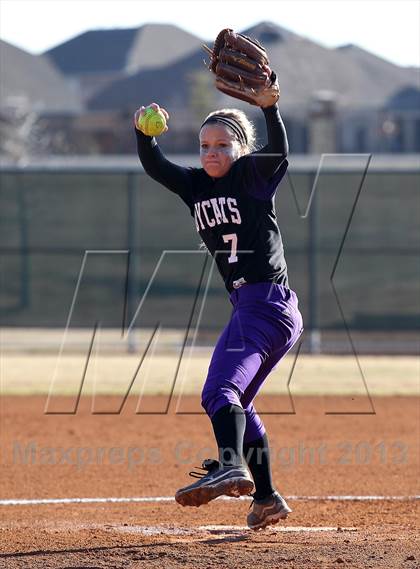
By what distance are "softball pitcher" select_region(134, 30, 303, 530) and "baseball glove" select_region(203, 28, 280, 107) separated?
28mm

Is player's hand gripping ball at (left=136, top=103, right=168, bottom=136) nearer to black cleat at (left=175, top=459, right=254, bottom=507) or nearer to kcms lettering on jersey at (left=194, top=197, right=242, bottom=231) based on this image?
kcms lettering on jersey at (left=194, top=197, right=242, bottom=231)

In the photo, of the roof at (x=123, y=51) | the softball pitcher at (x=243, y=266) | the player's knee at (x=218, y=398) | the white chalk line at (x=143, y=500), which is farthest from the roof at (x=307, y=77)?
the player's knee at (x=218, y=398)

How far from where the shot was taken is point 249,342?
4.38m

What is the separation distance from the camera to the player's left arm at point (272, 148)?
4.38 meters

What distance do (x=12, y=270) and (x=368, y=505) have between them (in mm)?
8941

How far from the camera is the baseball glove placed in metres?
4.43

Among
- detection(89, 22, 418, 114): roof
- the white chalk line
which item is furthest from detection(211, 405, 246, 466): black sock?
detection(89, 22, 418, 114): roof

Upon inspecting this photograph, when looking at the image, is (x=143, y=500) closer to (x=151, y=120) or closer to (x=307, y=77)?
(x=151, y=120)

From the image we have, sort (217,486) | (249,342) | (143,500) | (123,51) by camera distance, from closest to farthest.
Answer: (217,486), (249,342), (143,500), (123,51)

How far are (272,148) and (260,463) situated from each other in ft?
4.88

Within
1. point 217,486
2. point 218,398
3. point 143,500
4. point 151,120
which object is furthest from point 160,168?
point 143,500

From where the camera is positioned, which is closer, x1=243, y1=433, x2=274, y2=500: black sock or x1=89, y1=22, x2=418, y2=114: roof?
x1=243, y1=433, x2=274, y2=500: black sock

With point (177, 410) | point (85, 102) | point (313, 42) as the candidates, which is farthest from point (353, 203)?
point (85, 102)

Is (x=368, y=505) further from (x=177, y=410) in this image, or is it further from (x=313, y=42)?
(x=313, y=42)
